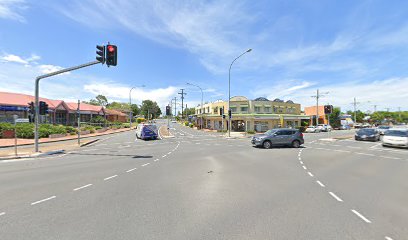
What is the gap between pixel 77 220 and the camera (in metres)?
4.73

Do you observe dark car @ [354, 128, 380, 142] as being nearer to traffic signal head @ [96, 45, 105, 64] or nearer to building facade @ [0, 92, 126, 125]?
traffic signal head @ [96, 45, 105, 64]

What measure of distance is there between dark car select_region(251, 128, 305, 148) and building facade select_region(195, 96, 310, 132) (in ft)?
80.4

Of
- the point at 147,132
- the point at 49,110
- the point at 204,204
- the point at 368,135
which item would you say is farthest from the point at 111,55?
the point at 49,110

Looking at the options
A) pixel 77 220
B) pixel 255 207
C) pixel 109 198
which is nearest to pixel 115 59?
pixel 109 198

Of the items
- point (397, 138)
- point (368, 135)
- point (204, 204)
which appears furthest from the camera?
point (368, 135)

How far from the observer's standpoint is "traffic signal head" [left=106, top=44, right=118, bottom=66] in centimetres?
1309

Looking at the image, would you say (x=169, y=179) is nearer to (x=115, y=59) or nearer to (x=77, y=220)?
(x=77, y=220)

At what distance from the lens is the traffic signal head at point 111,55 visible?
43.0 ft

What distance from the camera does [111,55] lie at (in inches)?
518

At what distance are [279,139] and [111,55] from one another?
14.2m

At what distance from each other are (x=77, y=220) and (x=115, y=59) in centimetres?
1055

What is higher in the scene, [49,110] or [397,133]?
[49,110]

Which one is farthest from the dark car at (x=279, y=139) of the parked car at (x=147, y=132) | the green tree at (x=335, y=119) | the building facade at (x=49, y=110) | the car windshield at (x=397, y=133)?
the green tree at (x=335, y=119)

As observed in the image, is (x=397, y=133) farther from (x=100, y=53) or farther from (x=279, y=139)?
(x=100, y=53)
